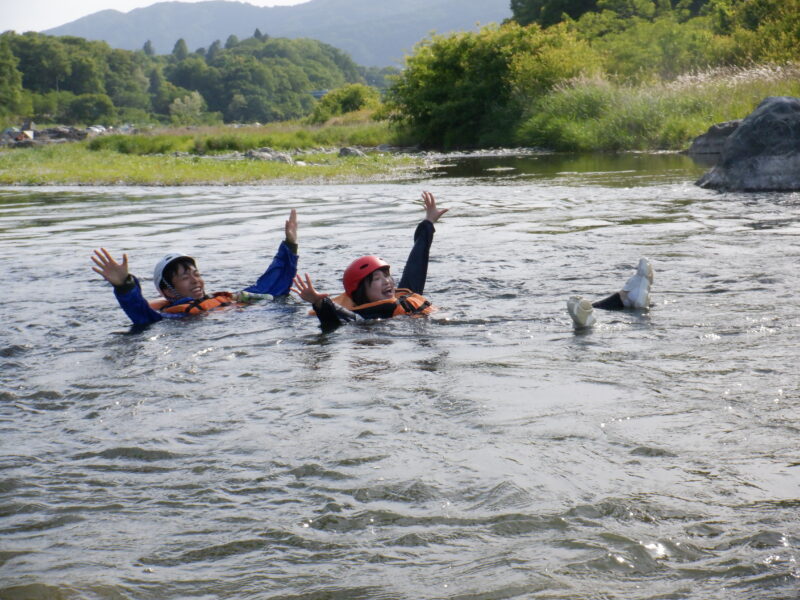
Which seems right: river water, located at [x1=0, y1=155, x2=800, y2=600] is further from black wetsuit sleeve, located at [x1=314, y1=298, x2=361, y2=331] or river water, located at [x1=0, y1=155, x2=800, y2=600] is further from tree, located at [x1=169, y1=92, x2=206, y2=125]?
tree, located at [x1=169, y1=92, x2=206, y2=125]

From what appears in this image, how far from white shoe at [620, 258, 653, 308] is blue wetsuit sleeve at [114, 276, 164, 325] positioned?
12.6ft

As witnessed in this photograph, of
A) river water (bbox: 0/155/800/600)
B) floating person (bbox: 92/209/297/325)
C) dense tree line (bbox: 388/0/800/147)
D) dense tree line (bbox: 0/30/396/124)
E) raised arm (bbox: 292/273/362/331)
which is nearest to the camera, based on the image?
river water (bbox: 0/155/800/600)

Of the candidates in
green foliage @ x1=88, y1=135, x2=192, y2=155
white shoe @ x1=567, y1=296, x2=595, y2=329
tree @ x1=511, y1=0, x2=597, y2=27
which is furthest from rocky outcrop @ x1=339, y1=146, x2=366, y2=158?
tree @ x1=511, y1=0, x2=597, y2=27

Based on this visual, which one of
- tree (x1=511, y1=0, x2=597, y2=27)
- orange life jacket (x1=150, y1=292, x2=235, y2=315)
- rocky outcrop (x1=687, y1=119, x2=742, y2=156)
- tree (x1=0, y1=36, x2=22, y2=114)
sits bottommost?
orange life jacket (x1=150, y1=292, x2=235, y2=315)

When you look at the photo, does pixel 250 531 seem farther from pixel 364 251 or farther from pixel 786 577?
pixel 364 251

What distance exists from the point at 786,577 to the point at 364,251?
8.59 meters

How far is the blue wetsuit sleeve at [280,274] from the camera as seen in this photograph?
Answer: 28.2 feet

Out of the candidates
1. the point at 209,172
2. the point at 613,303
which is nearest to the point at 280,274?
the point at 613,303

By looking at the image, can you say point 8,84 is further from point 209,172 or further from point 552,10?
point 209,172

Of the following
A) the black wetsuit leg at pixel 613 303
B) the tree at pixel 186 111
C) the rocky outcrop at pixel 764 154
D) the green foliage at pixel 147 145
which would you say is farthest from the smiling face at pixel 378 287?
the tree at pixel 186 111

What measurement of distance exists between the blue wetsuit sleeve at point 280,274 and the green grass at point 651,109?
19.5 metres

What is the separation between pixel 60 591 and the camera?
10.1 ft

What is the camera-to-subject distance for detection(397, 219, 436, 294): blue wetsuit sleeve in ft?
26.7

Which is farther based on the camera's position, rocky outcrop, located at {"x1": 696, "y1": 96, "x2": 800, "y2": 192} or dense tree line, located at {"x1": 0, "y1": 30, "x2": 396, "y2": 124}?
dense tree line, located at {"x1": 0, "y1": 30, "x2": 396, "y2": 124}
